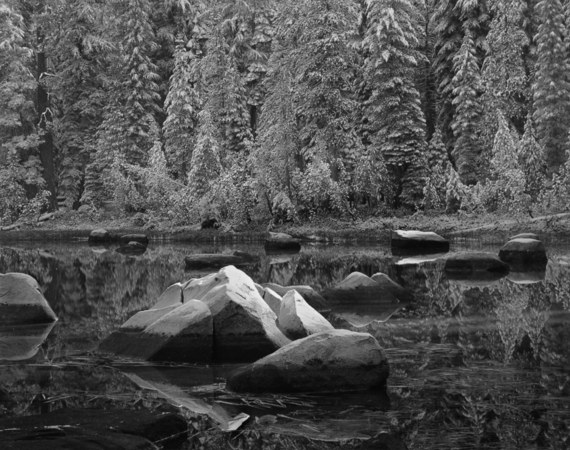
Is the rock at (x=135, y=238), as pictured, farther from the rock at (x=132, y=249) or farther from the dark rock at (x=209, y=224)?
the dark rock at (x=209, y=224)

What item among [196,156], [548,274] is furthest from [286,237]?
[548,274]

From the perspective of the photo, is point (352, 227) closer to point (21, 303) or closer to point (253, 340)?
point (21, 303)

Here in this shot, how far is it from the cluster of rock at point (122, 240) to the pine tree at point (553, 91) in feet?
55.2

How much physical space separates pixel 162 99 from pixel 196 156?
11989mm

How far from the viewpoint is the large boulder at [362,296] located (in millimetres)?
11781

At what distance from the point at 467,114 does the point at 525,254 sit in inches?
571

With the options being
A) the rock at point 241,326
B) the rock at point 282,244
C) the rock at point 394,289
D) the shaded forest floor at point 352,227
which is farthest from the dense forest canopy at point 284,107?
the rock at point 241,326

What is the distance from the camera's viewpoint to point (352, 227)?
27969 mm

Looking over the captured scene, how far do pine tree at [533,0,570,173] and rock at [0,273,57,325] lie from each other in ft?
75.5

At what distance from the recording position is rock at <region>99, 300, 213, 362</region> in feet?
26.8

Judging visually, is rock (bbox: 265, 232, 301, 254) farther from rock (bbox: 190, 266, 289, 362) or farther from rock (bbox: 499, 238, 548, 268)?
rock (bbox: 190, 266, 289, 362)

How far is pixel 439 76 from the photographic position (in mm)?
35688

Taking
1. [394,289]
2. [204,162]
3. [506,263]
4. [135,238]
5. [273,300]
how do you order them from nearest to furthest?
[273,300] < [394,289] < [506,263] < [135,238] < [204,162]

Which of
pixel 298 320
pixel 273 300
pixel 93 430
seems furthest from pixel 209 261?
pixel 93 430
